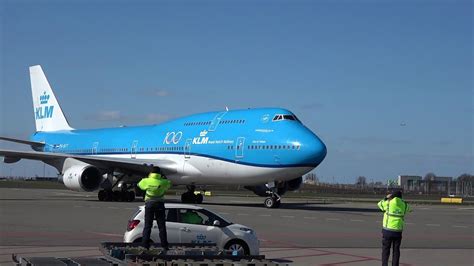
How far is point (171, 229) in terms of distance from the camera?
1564 centimetres

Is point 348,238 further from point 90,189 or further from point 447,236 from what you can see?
point 90,189

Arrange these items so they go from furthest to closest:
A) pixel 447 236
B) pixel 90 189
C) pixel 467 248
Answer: pixel 90 189, pixel 447 236, pixel 467 248

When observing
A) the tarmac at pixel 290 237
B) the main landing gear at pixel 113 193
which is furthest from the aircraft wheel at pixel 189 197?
the tarmac at pixel 290 237

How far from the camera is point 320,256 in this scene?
1623 centimetres

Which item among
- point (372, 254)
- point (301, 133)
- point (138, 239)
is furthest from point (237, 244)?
point (301, 133)

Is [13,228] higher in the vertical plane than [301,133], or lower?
lower

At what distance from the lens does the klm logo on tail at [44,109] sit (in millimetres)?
55062

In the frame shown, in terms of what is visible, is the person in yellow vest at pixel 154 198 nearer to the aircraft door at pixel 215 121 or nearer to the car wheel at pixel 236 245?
the car wheel at pixel 236 245

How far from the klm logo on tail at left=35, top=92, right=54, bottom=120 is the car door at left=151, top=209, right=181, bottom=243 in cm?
4116

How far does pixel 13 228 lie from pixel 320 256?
10545mm

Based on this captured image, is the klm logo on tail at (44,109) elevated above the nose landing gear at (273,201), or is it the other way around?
the klm logo on tail at (44,109)

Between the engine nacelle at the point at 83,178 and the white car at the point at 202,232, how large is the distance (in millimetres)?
24728

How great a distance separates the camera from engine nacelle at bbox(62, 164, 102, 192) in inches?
1561

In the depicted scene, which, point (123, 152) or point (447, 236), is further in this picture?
point (123, 152)
